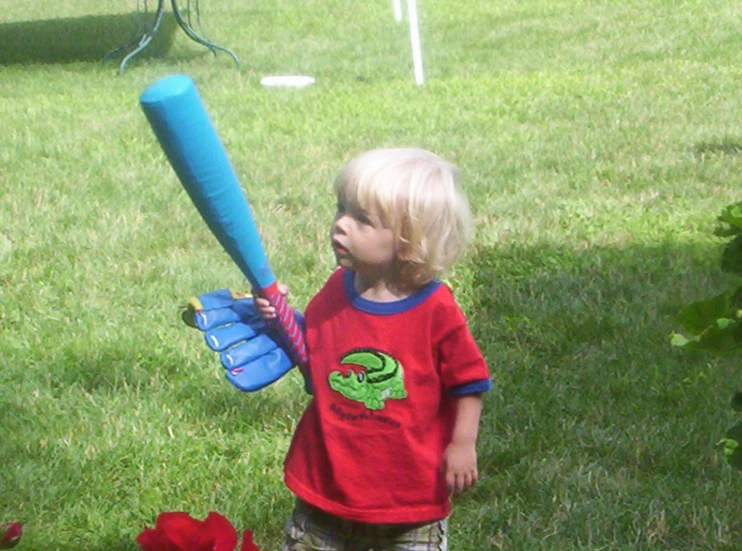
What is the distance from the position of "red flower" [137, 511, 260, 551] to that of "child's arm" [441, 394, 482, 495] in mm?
925

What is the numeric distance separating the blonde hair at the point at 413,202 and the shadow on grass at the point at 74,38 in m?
9.09

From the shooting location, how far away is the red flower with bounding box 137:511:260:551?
3.83 feet

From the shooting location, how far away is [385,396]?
2074 mm

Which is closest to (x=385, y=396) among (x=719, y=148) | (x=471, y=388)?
(x=471, y=388)

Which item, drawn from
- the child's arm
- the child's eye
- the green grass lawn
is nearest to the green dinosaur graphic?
the child's arm

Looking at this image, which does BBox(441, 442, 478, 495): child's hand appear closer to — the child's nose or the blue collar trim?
the blue collar trim

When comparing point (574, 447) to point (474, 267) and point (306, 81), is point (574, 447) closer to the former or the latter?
point (474, 267)

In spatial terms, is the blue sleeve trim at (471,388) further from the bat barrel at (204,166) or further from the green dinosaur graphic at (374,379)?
the bat barrel at (204,166)

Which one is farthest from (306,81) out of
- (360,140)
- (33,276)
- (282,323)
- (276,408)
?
(282,323)

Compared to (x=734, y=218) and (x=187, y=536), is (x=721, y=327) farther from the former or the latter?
(x=187, y=536)

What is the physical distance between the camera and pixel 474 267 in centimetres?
454

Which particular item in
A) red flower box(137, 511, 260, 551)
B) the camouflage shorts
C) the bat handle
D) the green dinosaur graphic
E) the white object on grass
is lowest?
the white object on grass

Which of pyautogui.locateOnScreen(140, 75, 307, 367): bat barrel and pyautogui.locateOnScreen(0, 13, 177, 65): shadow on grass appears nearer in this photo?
pyautogui.locateOnScreen(140, 75, 307, 367): bat barrel

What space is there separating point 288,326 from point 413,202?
0.98 ft
